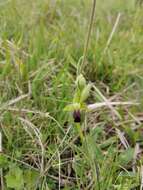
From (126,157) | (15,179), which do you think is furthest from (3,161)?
(126,157)

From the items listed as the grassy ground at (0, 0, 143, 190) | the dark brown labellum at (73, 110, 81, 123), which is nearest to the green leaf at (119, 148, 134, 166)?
the grassy ground at (0, 0, 143, 190)

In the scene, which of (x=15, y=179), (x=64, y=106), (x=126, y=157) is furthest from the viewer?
(x=64, y=106)

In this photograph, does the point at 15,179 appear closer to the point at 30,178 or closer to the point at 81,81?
the point at 30,178

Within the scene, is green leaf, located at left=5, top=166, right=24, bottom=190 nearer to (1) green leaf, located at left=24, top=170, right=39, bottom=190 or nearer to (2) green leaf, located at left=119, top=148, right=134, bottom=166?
(1) green leaf, located at left=24, top=170, right=39, bottom=190

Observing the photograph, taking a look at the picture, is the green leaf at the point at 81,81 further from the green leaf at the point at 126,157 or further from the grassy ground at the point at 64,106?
the green leaf at the point at 126,157

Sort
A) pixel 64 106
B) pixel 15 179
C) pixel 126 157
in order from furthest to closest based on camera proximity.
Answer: pixel 64 106 → pixel 126 157 → pixel 15 179

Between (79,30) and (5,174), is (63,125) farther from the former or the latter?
(79,30)

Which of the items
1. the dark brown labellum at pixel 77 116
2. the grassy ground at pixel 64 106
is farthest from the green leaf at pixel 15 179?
the dark brown labellum at pixel 77 116
